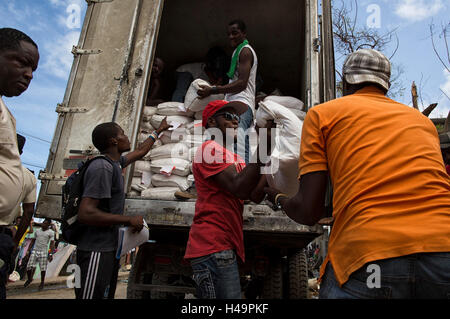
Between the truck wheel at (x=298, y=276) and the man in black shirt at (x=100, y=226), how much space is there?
6.00ft

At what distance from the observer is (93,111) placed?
2.84 m

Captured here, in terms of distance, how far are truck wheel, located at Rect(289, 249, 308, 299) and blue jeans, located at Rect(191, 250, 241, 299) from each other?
1.72 meters

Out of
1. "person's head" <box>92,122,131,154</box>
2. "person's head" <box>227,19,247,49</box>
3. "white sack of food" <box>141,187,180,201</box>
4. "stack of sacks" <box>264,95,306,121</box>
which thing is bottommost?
"white sack of food" <box>141,187,180,201</box>

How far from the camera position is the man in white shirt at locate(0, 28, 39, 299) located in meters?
1.46

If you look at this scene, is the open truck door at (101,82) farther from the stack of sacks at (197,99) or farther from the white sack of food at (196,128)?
the white sack of food at (196,128)

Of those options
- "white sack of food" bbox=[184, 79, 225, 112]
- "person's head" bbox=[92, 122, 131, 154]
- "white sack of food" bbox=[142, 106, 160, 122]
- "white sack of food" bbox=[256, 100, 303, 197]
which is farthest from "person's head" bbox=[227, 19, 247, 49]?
"white sack of food" bbox=[256, 100, 303, 197]

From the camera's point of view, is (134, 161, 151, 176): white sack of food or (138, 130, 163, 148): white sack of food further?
(138, 130, 163, 148): white sack of food

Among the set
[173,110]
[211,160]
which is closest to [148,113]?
[173,110]

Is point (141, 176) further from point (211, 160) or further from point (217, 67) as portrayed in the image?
point (217, 67)

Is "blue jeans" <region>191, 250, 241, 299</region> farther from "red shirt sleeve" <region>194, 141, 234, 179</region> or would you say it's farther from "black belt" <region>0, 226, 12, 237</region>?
"black belt" <region>0, 226, 12, 237</region>

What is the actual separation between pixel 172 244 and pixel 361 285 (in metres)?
2.16

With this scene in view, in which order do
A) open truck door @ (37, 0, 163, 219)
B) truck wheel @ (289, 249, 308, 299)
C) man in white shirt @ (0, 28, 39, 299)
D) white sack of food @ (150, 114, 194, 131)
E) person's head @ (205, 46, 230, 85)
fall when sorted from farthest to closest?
person's head @ (205, 46, 230, 85), white sack of food @ (150, 114, 194, 131), truck wheel @ (289, 249, 308, 299), open truck door @ (37, 0, 163, 219), man in white shirt @ (0, 28, 39, 299)

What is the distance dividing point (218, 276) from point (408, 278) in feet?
3.02
